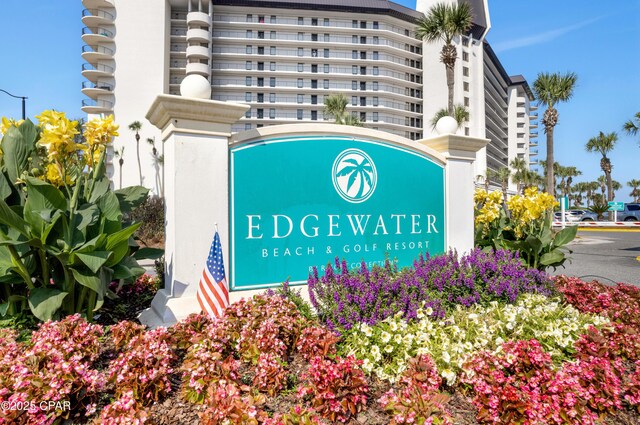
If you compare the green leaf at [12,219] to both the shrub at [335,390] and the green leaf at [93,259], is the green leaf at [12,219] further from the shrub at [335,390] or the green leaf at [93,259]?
the shrub at [335,390]

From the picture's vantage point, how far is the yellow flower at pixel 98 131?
4.12m

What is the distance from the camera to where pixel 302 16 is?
6181 cm

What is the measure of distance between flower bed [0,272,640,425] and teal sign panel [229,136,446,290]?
109 cm

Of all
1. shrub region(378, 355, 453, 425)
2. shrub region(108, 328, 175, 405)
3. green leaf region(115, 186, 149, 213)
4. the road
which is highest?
green leaf region(115, 186, 149, 213)

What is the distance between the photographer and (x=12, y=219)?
3.28 meters

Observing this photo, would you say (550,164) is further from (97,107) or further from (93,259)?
(97,107)

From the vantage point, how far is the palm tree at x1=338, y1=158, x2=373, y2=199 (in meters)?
5.45

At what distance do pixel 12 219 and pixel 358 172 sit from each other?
396 centimetres

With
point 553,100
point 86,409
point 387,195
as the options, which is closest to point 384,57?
point 553,100

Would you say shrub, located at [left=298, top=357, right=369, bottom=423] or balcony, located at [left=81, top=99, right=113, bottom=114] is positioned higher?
balcony, located at [left=81, top=99, right=113, bottom=114]

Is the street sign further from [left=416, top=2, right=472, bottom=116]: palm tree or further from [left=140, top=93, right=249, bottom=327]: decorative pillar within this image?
[left=140, top=93, right=249, bottom=327]: decorative pillar

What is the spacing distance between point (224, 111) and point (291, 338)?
109 inches

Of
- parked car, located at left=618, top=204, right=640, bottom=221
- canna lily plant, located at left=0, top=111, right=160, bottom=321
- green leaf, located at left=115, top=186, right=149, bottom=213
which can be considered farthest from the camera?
parked car, located at left=618, top=204, right=640, bottom=221

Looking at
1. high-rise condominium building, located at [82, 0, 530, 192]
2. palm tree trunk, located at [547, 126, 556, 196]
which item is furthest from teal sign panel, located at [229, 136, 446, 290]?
high-rise condominium building, located at [82, 0, 530, 192]
